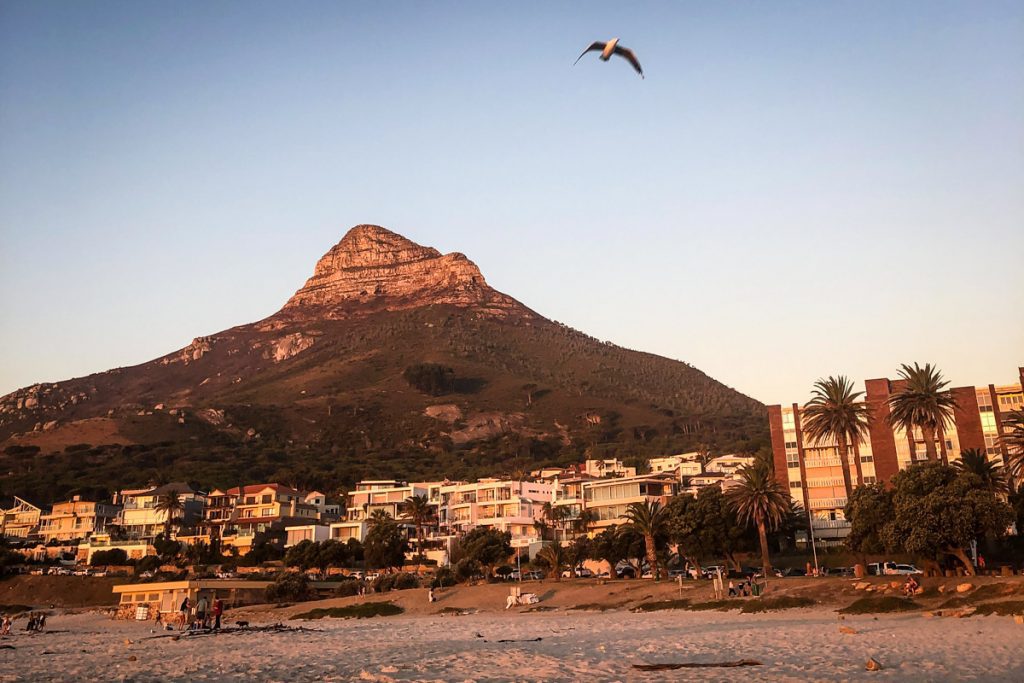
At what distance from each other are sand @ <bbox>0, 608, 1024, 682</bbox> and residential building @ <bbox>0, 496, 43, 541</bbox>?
373 ft

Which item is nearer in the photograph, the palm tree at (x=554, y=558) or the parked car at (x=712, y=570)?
the parked car at (x=712, y=570)

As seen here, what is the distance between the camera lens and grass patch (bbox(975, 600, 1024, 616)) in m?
32.2

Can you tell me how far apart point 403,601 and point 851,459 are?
59.2m

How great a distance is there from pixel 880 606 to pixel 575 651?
17605 mm

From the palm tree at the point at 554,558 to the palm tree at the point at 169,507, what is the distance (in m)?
71.0

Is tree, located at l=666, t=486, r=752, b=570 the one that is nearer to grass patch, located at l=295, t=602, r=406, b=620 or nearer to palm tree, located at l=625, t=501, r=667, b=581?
palm tree, located at l=625, t=501, r=667, b=581

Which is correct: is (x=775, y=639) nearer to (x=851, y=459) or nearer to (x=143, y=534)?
(x=851, y=459)

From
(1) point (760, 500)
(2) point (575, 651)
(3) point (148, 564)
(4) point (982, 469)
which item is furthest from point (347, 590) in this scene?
(2) point (575, 651)

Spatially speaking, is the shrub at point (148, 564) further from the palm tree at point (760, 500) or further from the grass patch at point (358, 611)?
the palm tree at point (760, 500)

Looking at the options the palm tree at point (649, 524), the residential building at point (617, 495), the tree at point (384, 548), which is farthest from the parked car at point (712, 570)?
the tree at point (384, 548)

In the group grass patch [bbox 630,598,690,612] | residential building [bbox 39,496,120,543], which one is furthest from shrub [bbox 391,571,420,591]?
residential building [bbox 39,496,120,543]

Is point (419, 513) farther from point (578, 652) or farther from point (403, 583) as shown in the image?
point (578, 652)

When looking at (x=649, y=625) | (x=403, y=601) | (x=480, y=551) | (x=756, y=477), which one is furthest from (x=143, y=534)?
(x=649, y=625)

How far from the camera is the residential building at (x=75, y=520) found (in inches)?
5399
